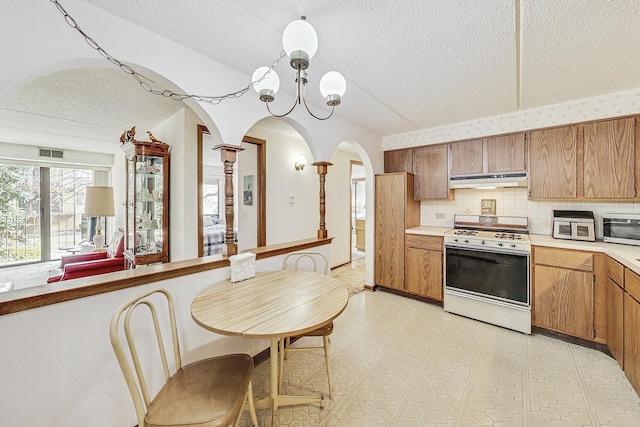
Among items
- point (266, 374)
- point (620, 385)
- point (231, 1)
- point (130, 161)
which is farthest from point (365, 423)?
point (130, 161)

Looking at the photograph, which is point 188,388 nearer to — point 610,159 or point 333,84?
point 333,84

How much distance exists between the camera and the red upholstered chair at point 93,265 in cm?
289

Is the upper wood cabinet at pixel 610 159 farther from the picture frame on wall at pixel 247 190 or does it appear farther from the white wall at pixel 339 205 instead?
the picture frame on wall at pixel 247 190

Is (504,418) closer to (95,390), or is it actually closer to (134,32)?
(95,390)

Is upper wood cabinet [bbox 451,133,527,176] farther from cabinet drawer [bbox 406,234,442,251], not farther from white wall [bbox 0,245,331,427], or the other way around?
white wall [bbox 0,245,331,427]

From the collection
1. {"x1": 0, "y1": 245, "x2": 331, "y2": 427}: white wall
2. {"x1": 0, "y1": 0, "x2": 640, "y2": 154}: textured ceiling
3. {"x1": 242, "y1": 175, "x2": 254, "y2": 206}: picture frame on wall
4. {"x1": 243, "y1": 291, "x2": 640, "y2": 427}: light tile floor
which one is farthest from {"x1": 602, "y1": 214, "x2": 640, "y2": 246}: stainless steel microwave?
{"x1": 242, "y1": 175, "x2": 254, "y2": 206}: picture frame on wall

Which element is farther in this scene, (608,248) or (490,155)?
(490,155)

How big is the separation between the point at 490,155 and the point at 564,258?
4.52ft

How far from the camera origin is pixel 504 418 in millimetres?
1564

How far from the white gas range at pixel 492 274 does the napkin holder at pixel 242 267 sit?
238 cm

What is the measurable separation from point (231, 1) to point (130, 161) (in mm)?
2835

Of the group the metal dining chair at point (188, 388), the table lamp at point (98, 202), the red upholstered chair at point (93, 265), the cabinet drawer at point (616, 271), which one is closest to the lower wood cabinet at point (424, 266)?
the cabinet drawer at point (616, 271)

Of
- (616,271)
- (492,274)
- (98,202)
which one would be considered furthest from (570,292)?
(98,202)

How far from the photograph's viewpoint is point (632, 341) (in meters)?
1.72
